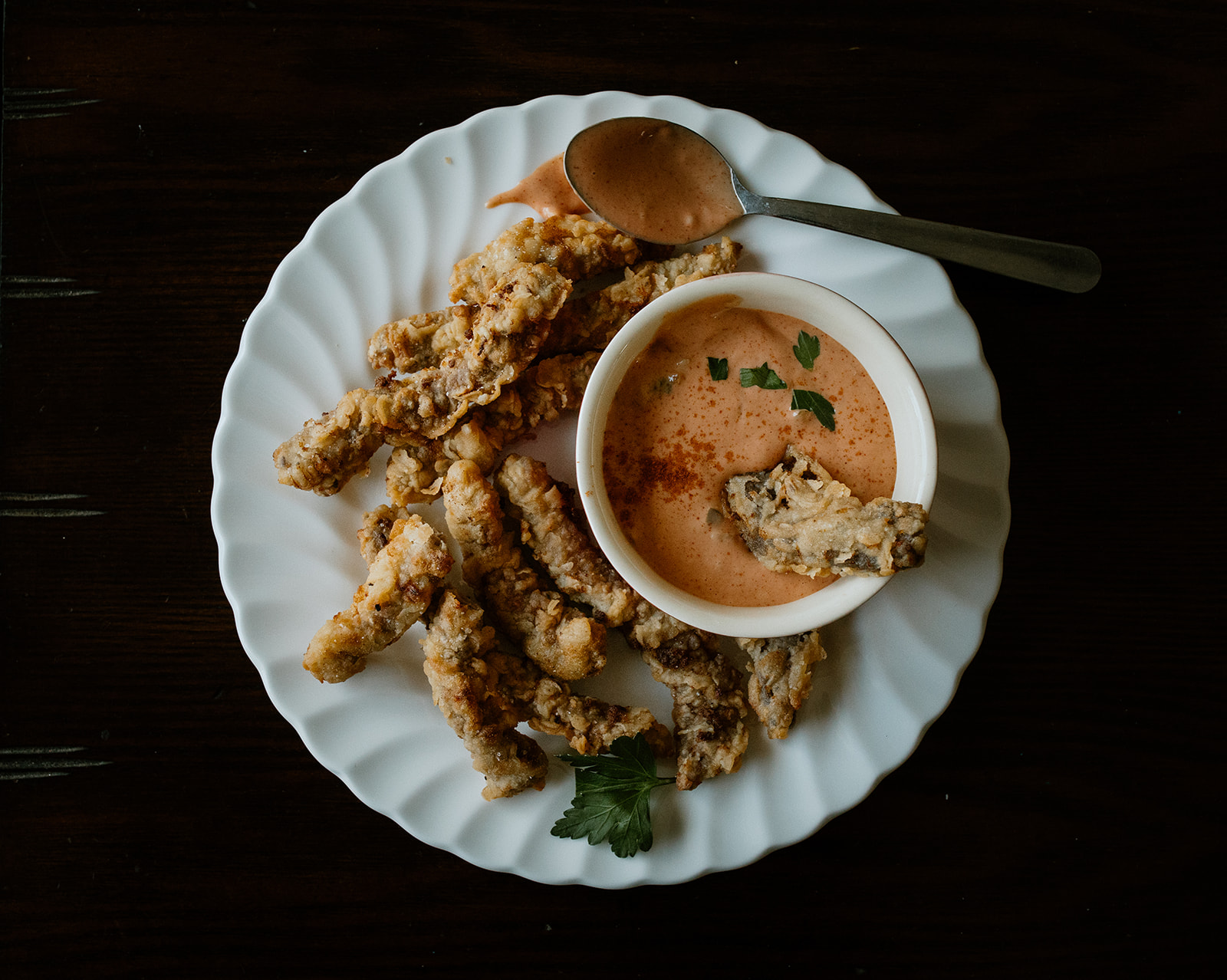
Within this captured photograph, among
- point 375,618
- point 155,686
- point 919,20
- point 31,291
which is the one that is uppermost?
point 919,20

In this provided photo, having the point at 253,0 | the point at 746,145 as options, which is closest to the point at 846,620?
the point at 746,145

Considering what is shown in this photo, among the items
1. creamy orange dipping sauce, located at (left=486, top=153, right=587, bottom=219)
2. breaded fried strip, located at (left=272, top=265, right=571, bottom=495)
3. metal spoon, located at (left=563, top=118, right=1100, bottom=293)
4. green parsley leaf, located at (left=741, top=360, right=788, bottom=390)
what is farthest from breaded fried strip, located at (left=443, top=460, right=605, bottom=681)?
metal spoon, located at (left=563, top=118, right=1100, bottom=293)

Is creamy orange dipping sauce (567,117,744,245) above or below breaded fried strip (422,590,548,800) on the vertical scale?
above

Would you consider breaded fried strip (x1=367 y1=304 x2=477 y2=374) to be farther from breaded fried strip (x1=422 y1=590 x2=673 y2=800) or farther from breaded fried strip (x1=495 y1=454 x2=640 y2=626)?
breaded fried strip (x1=422 y1=590 x2=673 y2=800)

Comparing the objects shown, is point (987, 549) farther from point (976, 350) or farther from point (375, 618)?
point (375, 618)

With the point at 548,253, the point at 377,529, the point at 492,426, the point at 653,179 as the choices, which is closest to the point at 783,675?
the point at 492,426

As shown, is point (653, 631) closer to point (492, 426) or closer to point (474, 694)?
point (474, 694)
